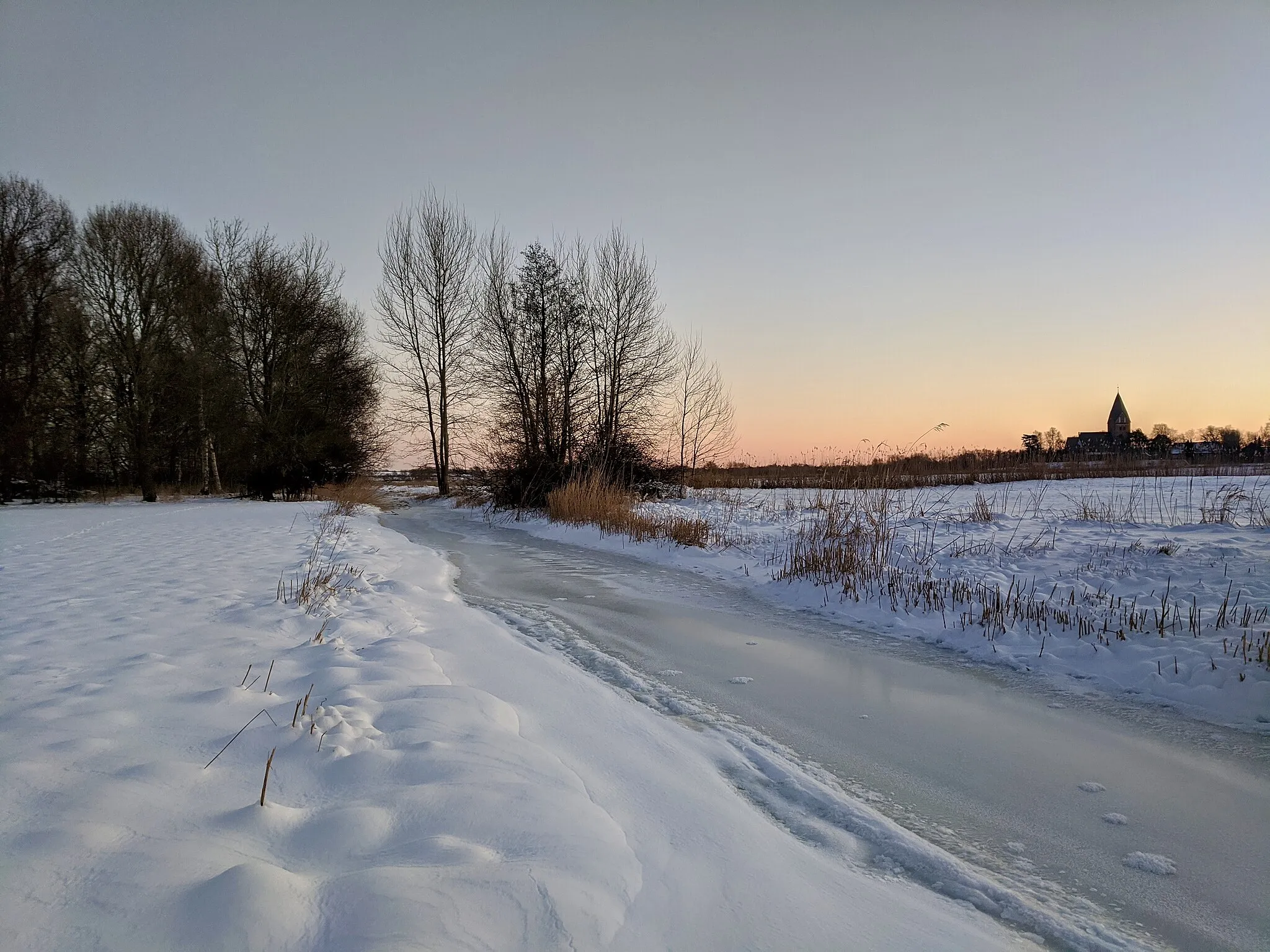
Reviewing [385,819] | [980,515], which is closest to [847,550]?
[980,515]

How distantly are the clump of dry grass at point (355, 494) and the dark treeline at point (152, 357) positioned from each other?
49cm

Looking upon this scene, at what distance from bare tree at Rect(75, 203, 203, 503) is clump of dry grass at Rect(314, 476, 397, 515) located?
4.56 metres

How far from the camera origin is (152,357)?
17359 mm

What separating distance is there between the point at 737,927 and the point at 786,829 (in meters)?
0.55

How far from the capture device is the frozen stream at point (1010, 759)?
5.86 feet

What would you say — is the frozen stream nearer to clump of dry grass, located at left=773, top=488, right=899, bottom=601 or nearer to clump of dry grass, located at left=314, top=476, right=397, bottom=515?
clump of dry grass, located at left=773, top=488, right=899, bottom=601

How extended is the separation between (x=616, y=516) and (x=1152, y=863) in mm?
9161

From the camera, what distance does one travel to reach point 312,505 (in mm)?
15484

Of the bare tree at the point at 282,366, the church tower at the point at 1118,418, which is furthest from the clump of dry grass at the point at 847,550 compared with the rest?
the church tower at the point at 1118,418

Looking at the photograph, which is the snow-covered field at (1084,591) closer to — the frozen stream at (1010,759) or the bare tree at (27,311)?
the frozen stream at (1010,759)

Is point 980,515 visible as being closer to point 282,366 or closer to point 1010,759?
point 1010,759

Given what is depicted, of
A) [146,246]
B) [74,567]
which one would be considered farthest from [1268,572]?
[146,246]

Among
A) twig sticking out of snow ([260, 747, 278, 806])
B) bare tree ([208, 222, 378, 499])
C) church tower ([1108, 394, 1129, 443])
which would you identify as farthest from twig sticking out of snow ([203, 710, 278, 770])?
church tower ([1108, 394, 1129, 443])

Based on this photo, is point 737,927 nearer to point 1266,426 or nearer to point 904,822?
point 904,822
